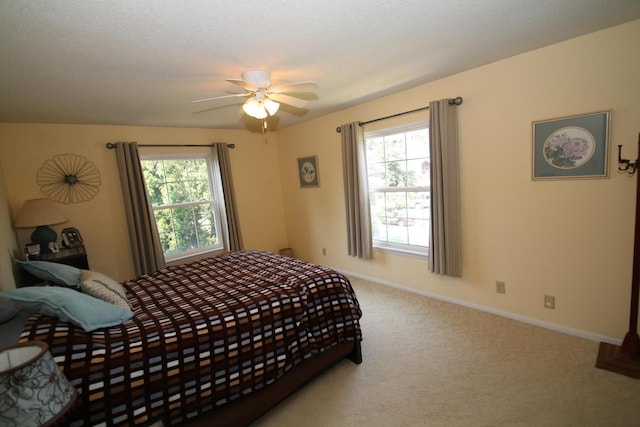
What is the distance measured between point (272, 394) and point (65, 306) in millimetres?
1247

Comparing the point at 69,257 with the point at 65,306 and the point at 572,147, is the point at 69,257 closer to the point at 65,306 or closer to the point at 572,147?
the point at 65,306

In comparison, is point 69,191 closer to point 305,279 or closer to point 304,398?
point 305,279

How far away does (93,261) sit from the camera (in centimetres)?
359

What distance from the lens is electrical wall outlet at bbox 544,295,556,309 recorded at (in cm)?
253

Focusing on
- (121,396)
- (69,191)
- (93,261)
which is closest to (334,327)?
(121,396)

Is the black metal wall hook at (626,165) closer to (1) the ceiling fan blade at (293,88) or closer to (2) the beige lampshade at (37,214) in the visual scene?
(1) the ceiling fan blade at (293,88)

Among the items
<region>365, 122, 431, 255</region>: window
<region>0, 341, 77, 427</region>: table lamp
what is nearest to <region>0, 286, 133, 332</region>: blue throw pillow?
<region>0, 341, 77, 427</region>: table lamp

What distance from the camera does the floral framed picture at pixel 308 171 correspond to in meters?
4.46

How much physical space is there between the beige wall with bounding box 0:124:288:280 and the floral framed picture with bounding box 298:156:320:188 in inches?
25.2

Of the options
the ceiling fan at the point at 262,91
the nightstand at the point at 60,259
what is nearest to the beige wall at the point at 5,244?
the nightstand at the point at 60,259

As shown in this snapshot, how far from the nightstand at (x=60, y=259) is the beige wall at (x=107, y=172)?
37 centimetres

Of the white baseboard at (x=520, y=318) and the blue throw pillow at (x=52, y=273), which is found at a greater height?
the blue throw pillow at (x=52, y=273)

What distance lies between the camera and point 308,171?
458 centimetres

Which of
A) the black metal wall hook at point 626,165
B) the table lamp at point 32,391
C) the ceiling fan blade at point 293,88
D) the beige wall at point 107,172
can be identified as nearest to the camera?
the table lamp at point 32,391
